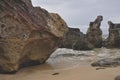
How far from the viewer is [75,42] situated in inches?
961

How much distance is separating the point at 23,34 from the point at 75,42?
45.1 feet

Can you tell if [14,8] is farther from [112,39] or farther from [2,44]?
[112,39]

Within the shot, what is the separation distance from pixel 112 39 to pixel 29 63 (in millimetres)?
15589

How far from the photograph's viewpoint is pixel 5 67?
10734 millimetres

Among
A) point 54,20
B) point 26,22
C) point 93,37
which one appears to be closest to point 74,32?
point 93,37

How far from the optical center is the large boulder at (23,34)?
10617mm

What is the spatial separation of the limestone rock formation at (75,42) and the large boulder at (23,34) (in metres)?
10.00

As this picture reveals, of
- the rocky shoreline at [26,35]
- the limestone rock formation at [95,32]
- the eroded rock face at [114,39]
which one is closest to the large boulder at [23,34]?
the rocky shoreline at [26,35]

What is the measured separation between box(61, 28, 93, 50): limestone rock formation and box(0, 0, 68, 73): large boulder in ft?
32.8

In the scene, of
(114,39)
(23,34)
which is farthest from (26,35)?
(114,39)

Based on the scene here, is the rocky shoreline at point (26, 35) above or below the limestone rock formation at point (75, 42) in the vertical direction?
above

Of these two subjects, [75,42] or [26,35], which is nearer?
[26,35]

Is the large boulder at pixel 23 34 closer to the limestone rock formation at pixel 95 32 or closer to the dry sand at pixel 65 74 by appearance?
the dry sand at pixel 65 74

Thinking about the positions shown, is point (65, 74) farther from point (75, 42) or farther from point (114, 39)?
point (114, 39)
